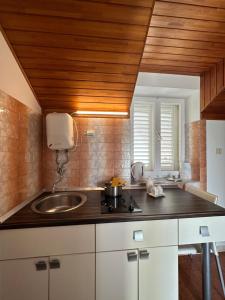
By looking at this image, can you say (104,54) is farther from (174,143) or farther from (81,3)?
(174,143)

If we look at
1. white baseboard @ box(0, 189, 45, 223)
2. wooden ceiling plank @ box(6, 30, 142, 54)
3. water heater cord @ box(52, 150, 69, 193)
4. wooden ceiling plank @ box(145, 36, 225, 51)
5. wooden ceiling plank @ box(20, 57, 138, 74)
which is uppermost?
wooden ceiling plank @ box(145, 36, 225, 51)

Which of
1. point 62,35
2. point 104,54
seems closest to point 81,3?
point 62,35

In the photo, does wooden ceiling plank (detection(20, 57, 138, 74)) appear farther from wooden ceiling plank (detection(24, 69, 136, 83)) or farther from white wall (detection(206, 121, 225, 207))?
white wall (detection(206, 121, 225, 207))

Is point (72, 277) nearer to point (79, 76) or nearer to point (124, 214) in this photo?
point (124, 214)

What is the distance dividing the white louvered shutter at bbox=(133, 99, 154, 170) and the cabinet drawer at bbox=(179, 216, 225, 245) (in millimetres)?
1230

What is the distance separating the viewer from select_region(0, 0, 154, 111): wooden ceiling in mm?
1089

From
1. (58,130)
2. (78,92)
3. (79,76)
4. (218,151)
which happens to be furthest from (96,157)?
(218,151)

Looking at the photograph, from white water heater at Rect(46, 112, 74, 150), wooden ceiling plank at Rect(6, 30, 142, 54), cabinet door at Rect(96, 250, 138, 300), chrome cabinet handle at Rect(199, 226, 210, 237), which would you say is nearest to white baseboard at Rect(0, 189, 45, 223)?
white water heater at Rect(46, 112, 74, 150)

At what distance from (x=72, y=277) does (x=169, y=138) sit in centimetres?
193

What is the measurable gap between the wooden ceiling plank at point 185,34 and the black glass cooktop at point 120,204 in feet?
4.13

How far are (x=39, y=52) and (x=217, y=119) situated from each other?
6.40ft

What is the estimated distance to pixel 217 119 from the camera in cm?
221

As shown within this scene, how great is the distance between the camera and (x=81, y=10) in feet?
3.60

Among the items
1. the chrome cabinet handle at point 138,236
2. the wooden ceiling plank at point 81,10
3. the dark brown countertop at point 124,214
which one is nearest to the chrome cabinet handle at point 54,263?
the dark brown countertop at point 124,214
